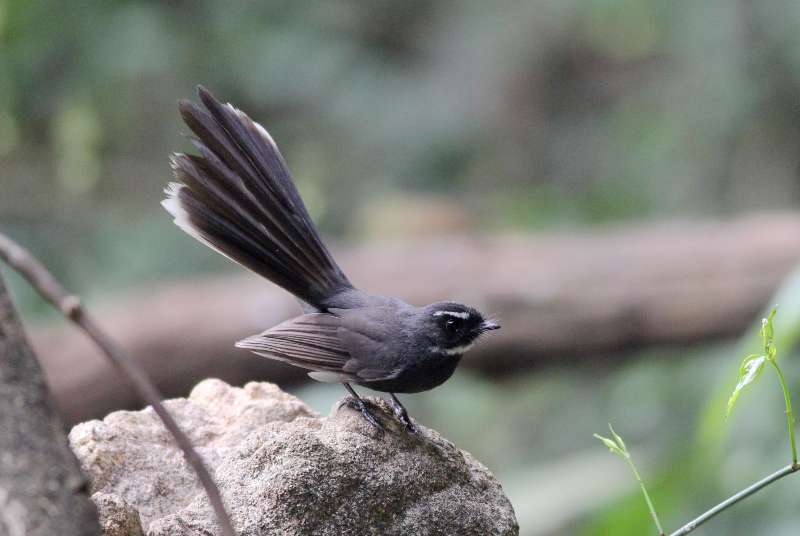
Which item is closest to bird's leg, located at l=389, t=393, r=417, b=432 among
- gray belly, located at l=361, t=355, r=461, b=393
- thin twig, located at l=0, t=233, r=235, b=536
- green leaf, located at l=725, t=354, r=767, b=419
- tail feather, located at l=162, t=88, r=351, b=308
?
gray belly, located at l=361, t=355, r=461, b=393

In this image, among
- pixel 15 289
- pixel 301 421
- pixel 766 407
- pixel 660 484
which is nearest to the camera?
pixel 301 421

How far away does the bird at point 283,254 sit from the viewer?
308 centimetres

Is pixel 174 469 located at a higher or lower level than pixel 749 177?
lower

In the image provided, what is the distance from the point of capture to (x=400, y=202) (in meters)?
10.7

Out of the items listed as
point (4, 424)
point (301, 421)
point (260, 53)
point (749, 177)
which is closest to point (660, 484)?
point (301, 421)

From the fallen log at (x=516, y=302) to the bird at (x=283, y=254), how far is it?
13.5 ft

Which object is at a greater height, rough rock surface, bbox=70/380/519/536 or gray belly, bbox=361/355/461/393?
gray belly, bbox=361/355/461/393

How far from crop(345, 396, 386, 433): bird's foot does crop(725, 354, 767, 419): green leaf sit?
95cm

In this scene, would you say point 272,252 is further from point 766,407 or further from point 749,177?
point 749,177

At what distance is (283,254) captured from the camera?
330cm

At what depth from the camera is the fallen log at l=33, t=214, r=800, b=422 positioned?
24.7 ft

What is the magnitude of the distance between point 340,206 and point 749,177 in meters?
4.51

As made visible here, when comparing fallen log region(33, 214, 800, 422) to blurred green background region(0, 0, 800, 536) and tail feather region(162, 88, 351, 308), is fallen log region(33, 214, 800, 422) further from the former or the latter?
tail feather region(162, 88, 351, 308)

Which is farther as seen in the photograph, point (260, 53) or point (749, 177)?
point (749, 177)
